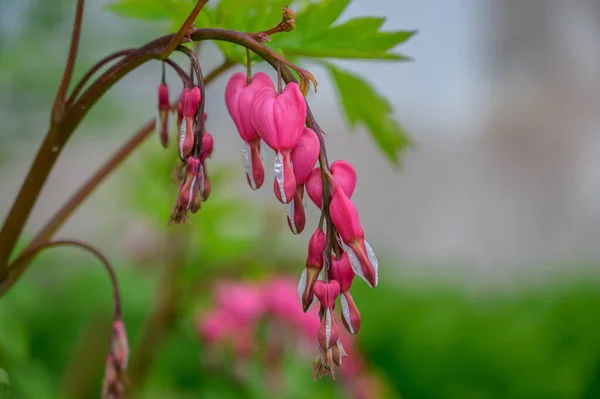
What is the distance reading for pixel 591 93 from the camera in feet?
19.6

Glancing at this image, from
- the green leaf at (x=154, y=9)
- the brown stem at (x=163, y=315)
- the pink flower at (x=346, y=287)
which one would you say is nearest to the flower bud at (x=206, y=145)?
the pink flower at (x=346, y=287)

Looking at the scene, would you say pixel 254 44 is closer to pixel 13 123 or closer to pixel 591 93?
pixel 13 123

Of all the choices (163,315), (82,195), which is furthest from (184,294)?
(82,195)

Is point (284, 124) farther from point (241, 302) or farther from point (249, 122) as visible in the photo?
point (241, 302)

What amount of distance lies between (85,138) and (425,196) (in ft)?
12.8

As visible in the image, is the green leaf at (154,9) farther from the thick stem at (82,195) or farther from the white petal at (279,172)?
the white petal at (279,172)

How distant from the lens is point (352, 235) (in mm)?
470

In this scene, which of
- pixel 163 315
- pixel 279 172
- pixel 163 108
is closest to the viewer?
pixel 279 172

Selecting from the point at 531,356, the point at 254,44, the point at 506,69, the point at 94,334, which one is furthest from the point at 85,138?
the point at 506,69

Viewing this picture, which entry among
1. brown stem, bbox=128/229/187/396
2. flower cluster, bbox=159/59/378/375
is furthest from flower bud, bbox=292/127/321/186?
brown stem, bbox=128/229/187/396

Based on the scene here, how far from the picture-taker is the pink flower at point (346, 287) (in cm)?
47

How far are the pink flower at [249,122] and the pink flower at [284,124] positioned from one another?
0.09 ft

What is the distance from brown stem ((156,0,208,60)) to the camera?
0.48 meters

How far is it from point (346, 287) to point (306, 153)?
0.32ft
